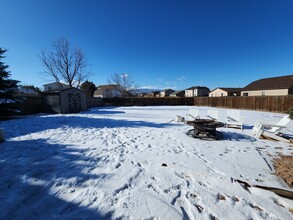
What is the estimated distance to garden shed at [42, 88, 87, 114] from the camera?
13.8 meters

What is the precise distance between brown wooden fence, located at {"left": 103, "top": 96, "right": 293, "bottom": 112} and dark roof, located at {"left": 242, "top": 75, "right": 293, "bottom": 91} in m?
9.68

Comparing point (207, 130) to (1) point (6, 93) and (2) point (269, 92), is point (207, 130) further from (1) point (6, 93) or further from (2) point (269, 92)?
(2) point (269, 92)

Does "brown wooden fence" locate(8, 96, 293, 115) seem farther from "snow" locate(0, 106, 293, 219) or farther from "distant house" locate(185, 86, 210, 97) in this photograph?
"distant house" locate(185, 86, 210, 97)

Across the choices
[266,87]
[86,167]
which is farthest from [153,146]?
[266,87]

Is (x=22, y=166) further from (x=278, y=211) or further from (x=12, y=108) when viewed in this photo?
(x=12, y=108)

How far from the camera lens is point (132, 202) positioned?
2.13 meters

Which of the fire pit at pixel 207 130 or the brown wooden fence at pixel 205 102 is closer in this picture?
the fire pit at pixel 207 130

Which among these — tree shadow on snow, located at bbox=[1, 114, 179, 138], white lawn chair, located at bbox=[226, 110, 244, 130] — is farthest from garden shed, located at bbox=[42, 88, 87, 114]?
white lawn chair, located at bbox=[226, 110, 244, 130]

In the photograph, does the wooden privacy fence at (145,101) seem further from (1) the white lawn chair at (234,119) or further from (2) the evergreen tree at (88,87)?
(1) the white lawn chair at (234,119)

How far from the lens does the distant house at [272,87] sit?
21.2m

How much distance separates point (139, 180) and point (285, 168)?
10.7ft

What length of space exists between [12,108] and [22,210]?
11.9m

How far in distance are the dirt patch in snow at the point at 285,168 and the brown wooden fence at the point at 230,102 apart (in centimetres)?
1317

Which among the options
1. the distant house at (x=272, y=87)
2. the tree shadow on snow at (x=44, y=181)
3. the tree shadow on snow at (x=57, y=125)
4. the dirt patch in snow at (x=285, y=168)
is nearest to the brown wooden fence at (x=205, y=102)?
the tree shadow on snow at (x=57, y=125)
